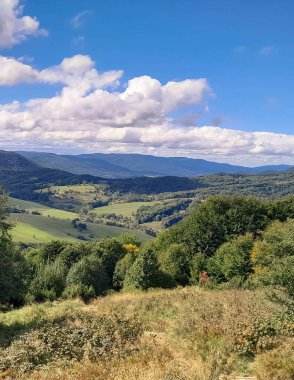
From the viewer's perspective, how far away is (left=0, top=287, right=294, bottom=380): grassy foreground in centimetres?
1153

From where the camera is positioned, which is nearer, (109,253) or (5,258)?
(5,258)

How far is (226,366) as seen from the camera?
1242 centimetres

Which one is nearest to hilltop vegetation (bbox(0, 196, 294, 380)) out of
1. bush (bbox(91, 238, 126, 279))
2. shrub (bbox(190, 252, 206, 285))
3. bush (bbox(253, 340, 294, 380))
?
bush (bbox(253, 340, 294, 380))

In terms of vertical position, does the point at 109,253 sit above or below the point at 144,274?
below

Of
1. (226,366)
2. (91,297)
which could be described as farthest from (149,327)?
(91,297)

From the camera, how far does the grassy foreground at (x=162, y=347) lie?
1153 cm

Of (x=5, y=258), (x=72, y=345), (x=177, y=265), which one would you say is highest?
(x=5, y=258)

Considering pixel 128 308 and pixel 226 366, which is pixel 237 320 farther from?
pixel 128 308

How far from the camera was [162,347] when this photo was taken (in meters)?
14.6

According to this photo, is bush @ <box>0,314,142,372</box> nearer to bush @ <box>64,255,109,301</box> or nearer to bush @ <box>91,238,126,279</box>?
bush @ <box>64,255,109,301</box>

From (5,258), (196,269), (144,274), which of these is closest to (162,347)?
(5,258)

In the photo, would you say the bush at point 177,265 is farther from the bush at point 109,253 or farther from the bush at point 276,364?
the bush at point 276,364

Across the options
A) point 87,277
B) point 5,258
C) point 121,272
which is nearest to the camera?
point 5,258

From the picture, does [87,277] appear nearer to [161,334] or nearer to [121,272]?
[121,272]
